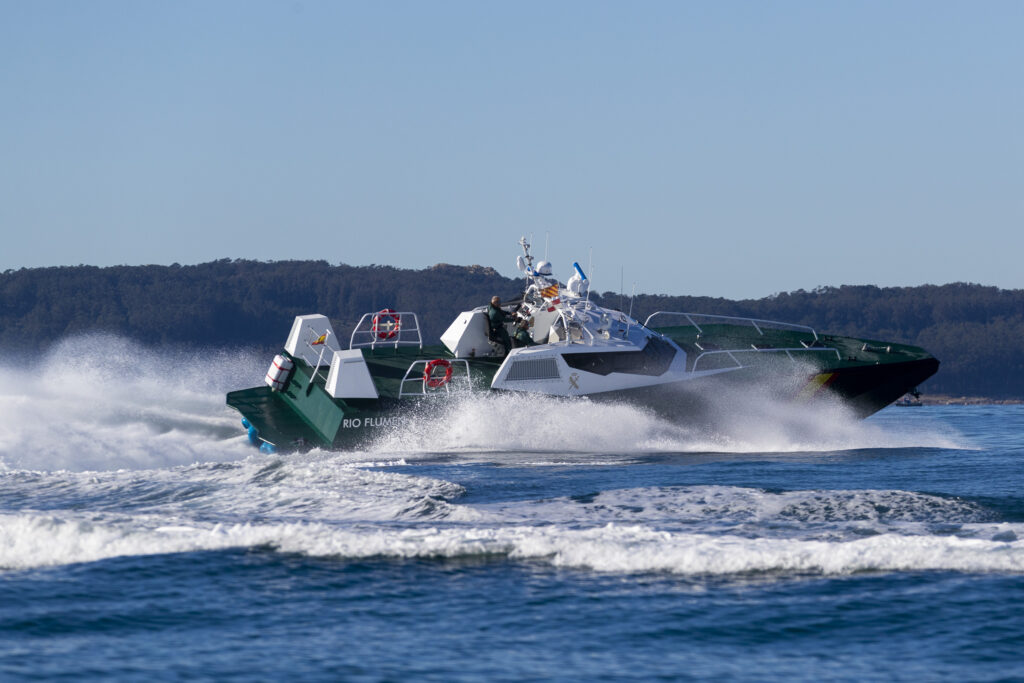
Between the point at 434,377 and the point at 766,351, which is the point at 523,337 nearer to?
the point at 434,377

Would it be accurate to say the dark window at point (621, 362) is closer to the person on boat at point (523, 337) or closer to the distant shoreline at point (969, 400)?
the person on boat at point (523, 337)

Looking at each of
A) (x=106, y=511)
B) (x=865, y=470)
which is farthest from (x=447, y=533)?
(x=865, y=470)

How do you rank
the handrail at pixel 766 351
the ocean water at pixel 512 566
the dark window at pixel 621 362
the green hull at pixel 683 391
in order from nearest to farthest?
the ocean water at pixel 512 566, the green hull at pixel 683 391, the dark window at pixel 621 362, the handrail at pixel 766 351

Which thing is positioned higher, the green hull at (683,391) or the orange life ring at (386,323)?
the orange life ring at (386,323)

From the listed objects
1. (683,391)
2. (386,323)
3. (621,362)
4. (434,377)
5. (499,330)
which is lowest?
(683,391)

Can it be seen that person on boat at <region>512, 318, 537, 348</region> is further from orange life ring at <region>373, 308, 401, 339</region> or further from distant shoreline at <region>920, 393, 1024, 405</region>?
distant shoreline at <region>920, 393, 1024, 405</region>

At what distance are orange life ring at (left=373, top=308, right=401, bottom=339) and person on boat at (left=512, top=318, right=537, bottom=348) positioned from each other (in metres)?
2.89

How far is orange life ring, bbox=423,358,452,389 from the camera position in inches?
770

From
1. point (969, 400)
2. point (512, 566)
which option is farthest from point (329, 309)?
point (512, 566)

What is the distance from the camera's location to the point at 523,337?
2097cm

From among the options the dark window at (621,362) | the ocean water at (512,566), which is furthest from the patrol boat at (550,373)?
the ocean water at (512,566)

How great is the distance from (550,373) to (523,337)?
134 cm

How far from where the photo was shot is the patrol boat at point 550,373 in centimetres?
1955

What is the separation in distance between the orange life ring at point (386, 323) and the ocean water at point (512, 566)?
178 inches
